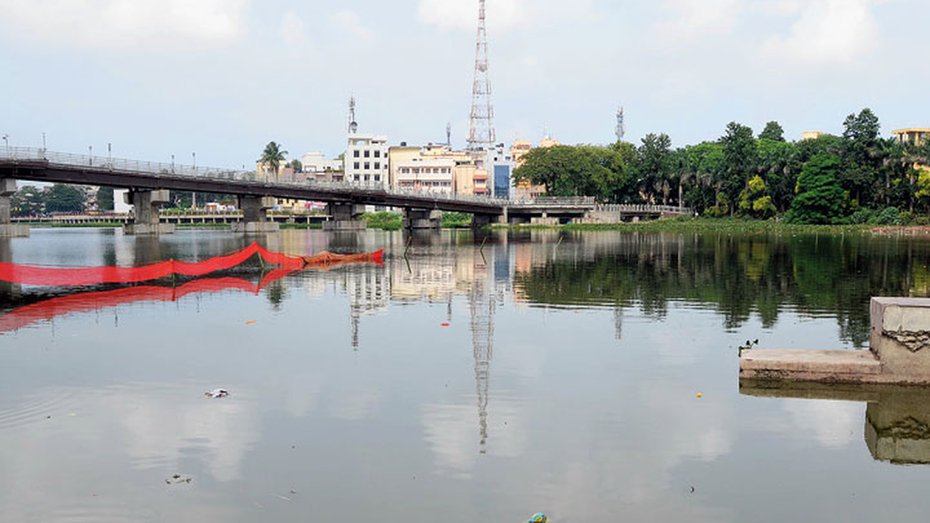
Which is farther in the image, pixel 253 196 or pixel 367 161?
pixel 367 161

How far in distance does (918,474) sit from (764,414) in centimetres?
282

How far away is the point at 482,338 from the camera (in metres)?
21.4

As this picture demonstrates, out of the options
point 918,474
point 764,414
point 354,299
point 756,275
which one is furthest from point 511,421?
point 756,275

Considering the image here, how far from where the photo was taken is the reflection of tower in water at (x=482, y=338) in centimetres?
1385

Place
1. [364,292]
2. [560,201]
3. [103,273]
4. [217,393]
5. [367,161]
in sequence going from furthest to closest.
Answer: [367,161] < [560,201] < [103,273] < [364,292] < [217,393]

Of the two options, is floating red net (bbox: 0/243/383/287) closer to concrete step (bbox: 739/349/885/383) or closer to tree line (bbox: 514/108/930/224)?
concrete step (bbox: 739/349/885/383)

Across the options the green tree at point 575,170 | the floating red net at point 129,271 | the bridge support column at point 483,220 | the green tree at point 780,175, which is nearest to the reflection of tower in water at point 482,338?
the floating red net at point 129,271

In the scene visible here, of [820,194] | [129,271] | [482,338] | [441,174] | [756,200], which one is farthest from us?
Answer: [441,174]

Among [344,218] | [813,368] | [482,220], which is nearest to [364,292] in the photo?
A: [813,368]

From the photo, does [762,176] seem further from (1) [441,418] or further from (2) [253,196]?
(1) [441,418]

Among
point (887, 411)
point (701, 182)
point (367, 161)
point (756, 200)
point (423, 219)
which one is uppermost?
point (367, 161)

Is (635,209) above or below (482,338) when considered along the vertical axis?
above

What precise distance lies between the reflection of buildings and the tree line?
87792 millimetres

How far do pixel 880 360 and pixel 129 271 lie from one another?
36.1 m
